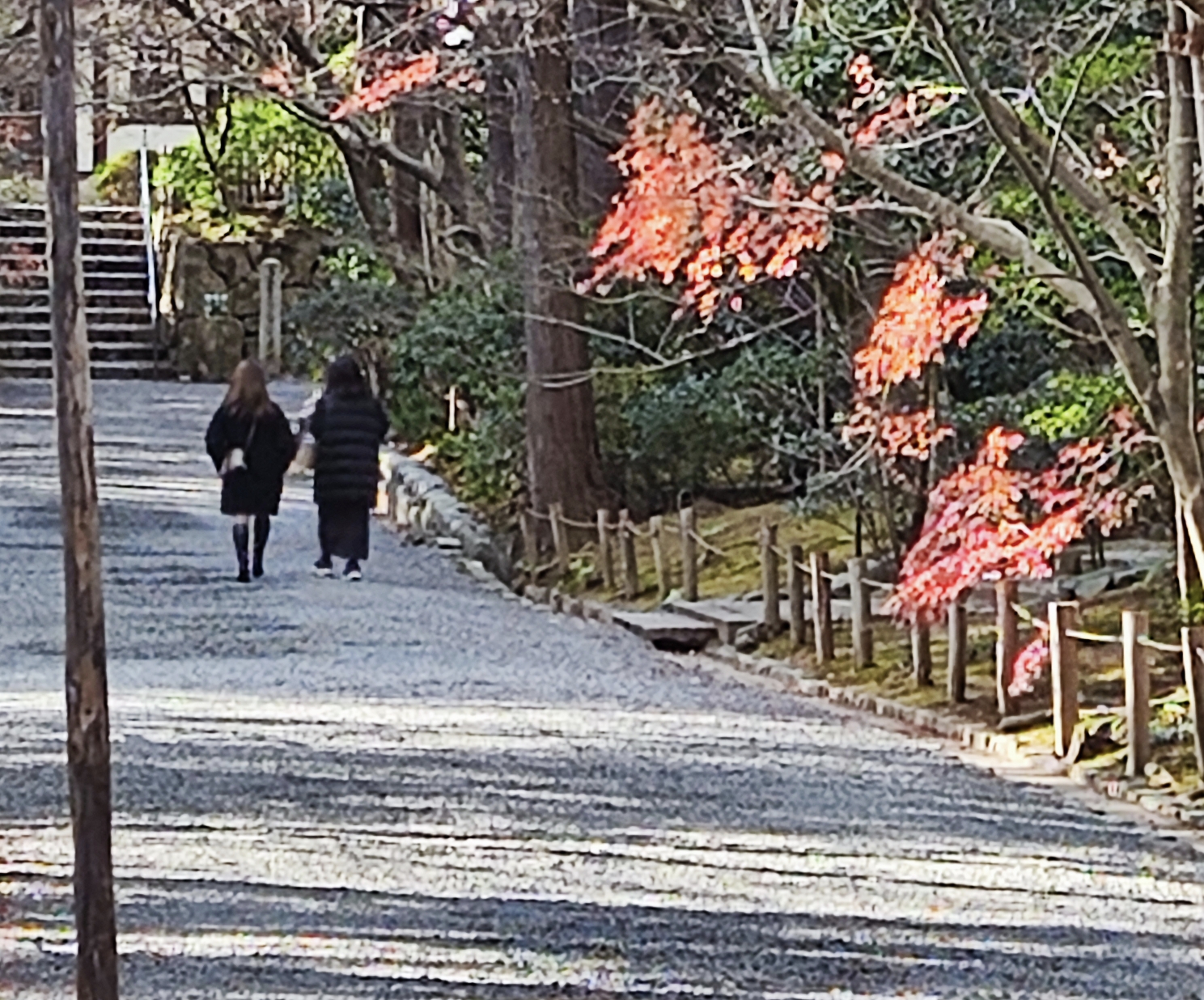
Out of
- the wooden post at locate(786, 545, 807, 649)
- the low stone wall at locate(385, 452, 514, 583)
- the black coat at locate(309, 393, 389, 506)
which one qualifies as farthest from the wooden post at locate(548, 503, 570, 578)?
A: the wooden post at locate(786, 545, 807, 649)

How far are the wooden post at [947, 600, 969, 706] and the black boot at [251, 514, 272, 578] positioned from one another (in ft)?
21.0

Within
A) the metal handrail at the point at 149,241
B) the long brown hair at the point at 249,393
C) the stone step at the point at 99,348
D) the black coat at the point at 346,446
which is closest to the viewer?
the long brown hair at the point at 249,393

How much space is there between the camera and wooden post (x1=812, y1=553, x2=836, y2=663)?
14.2m

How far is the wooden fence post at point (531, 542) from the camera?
1941 centimetres

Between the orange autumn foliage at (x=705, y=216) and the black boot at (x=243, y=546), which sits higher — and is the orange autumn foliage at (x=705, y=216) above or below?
above

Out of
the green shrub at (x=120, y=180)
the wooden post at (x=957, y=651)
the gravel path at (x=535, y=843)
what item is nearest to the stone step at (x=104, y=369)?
the green shrub at (x=120, y=180)

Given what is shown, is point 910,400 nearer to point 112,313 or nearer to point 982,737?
point 982,737

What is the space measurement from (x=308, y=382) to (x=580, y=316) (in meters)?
13.3

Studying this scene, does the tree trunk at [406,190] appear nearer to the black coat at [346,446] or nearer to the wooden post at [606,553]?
the black coat at [346,446]

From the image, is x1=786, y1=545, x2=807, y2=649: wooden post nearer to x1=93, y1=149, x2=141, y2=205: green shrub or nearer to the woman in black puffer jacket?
the woman in black puffer jacket

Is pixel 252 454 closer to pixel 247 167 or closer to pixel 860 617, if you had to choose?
pixel 860 617

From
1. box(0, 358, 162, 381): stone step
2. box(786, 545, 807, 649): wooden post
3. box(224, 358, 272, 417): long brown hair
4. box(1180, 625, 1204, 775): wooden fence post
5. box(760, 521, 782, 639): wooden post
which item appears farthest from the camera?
box(0, 358, 162, 381): stone step

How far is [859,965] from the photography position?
275 inches

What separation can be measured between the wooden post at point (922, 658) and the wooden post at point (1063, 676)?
1821 millimetres
